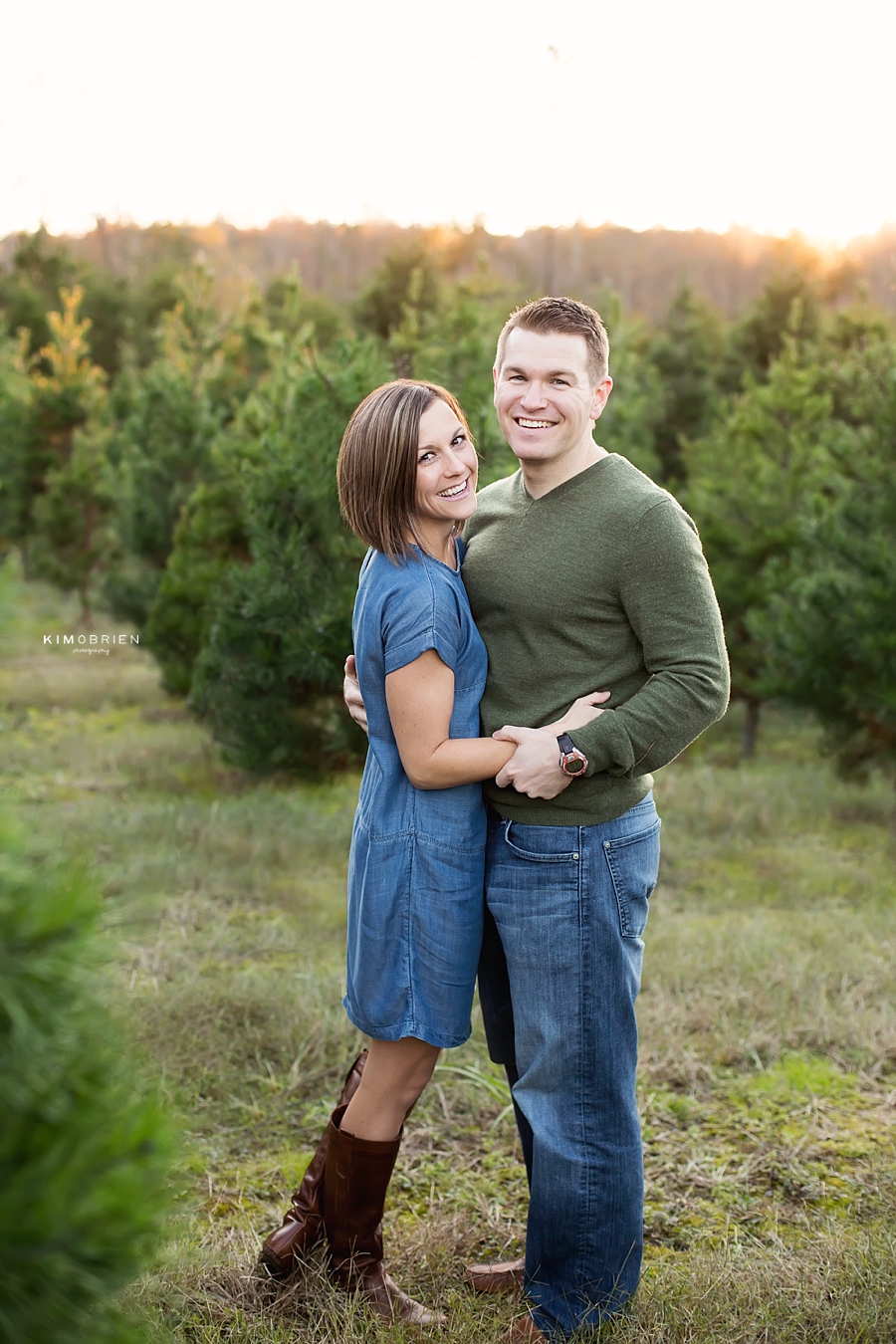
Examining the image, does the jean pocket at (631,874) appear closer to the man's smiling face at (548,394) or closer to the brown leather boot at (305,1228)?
the brown leather boot at (305,1228)

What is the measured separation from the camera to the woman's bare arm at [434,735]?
203 cm

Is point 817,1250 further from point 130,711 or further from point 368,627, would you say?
point 130,711

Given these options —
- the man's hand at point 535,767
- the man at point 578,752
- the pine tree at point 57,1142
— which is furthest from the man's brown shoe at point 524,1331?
the pine tree at point 57,1142

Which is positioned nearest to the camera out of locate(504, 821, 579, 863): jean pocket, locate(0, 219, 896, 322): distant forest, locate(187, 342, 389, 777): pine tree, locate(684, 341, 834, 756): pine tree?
locate(504, 821, 579, 863): jean pocket

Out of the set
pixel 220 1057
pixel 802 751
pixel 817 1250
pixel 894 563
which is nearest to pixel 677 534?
pixel 817 1250

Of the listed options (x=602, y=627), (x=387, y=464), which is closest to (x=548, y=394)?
(x=387, y=464)

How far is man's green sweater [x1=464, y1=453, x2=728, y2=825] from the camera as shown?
1.99 metres

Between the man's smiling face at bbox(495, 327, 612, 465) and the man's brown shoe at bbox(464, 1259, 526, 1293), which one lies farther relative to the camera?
the man's brown shoe at bbox(464, 1259, 526, 1293)

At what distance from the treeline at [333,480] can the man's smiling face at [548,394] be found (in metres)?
1.65

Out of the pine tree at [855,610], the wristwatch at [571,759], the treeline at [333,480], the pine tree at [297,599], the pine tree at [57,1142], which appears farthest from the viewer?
the pine tree at [855,610]

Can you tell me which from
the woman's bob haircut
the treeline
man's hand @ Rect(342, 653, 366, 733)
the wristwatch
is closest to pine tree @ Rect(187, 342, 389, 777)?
the treeline

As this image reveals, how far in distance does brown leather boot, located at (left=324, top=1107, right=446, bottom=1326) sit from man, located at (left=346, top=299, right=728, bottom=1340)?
0.87 feet

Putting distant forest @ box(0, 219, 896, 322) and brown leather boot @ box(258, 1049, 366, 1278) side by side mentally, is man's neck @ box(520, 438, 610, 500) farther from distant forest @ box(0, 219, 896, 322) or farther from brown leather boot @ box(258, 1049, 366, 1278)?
distant forest @ box(0, 219, 896, 322)

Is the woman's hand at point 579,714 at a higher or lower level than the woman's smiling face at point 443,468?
lower
